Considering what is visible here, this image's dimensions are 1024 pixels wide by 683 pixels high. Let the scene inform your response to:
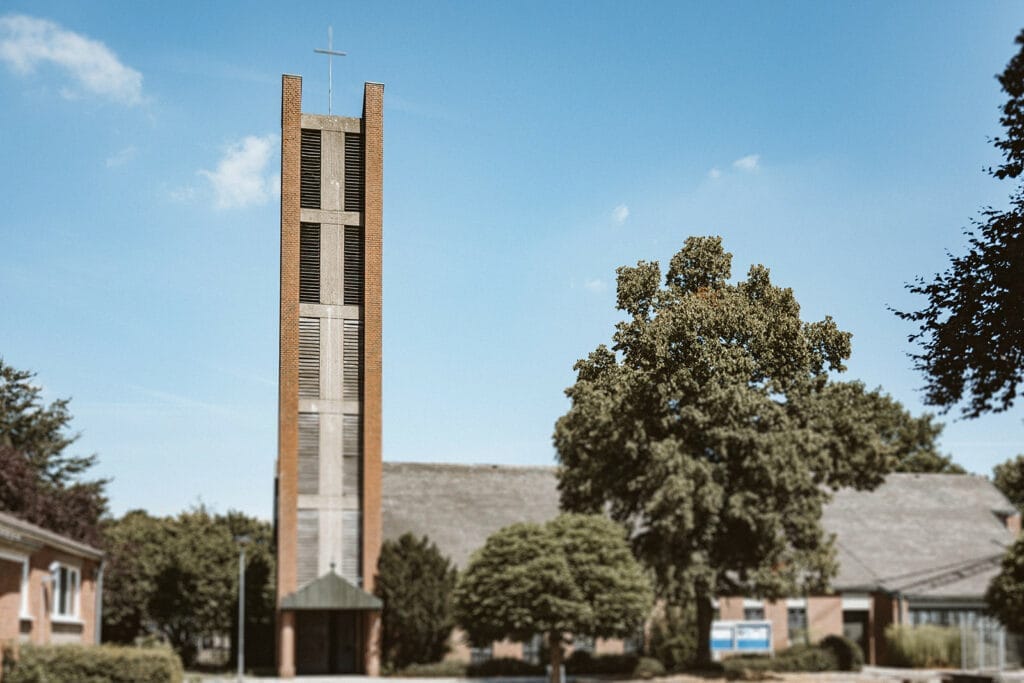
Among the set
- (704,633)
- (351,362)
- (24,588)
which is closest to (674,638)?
(704,633)

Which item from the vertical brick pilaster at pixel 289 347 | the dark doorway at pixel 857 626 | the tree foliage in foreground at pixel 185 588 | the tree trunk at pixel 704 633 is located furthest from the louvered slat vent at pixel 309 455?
the dark doorway at pixel 857 626

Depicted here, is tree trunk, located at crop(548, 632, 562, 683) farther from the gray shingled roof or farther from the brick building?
the gray shingled roof

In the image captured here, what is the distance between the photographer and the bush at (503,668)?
4469 cm

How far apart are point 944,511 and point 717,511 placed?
2466cm

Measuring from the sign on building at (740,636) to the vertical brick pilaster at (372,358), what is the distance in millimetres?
13436

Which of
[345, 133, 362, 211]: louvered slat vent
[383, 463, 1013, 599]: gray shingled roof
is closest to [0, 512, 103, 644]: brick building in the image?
[383, 463, 1013, 599]: gray shingled roof

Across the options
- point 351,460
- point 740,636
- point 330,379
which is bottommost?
point 740,636

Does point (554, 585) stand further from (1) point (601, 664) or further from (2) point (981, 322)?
(2) point (981, 322)

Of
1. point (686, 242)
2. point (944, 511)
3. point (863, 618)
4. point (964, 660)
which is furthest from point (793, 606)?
point (686, 242)

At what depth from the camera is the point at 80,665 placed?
2355cm

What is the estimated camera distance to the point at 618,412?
115ft

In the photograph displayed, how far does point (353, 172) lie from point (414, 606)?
57.6 feet

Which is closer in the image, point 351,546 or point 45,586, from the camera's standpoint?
point 45,586

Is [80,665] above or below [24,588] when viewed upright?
below
